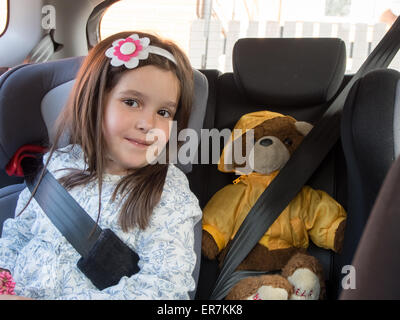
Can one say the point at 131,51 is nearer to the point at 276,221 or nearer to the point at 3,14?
the point at 276,221

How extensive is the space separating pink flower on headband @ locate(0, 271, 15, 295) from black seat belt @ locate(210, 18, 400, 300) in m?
0.61

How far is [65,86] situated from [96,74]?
7.3 inches

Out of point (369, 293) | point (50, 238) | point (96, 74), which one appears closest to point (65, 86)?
point (96, 74)

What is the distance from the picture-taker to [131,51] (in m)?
1.40

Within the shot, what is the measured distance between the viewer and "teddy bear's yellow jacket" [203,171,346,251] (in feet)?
5.32

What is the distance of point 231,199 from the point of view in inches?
68.0

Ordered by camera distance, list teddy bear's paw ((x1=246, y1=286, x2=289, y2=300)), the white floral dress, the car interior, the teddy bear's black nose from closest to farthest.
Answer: the white floral dress
the car interior
teddy bear's paw ((x1=246, y1=286, x2=289, y2=300))
the teddy bear's black nose

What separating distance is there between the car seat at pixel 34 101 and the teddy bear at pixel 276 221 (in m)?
0.25

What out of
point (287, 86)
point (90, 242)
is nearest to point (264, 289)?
point (90, 242)

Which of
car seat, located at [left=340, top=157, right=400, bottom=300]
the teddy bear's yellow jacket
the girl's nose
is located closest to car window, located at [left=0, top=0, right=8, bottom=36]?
the girl's nose

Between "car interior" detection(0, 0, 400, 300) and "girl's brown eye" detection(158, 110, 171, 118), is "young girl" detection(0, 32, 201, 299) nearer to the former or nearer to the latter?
"girl's brown eye" detection(158, 110, 171, 118)

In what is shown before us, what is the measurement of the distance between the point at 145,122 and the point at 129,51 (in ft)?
0.72

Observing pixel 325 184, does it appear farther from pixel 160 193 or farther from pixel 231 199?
pixel 160 193

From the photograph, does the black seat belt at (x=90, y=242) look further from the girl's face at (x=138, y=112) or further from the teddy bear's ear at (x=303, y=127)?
the teddy bear's ear at (x=303, y=127)
